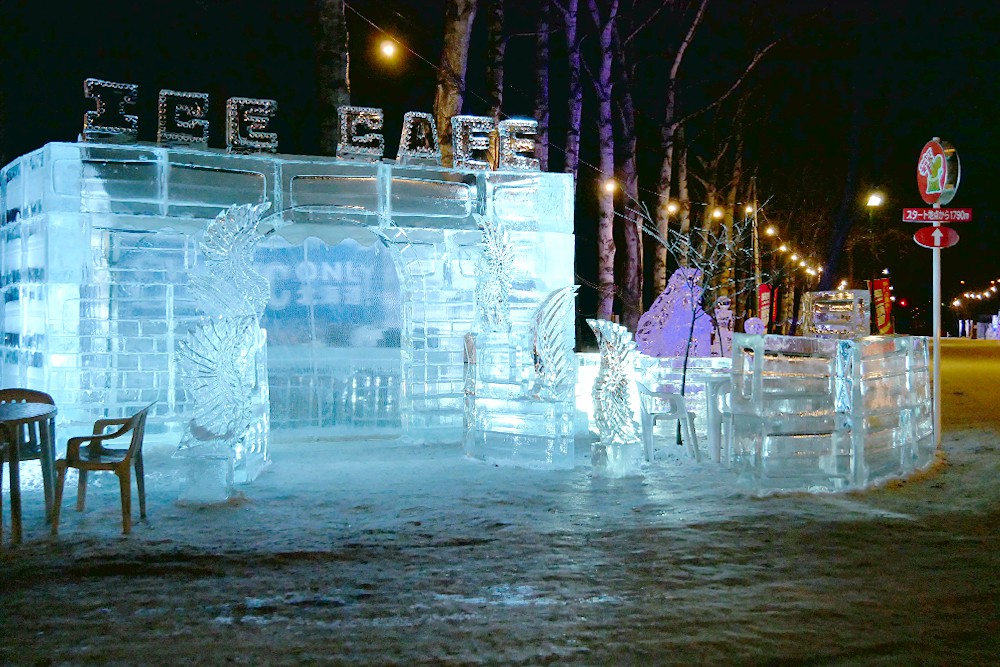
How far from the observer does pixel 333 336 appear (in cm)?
1144

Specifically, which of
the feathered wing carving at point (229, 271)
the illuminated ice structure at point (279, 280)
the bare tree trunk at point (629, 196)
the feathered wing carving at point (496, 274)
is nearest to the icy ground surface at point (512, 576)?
the illuminated ice structure at point (279, 280)

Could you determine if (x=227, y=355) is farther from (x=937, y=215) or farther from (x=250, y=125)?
(x=937, y=215)

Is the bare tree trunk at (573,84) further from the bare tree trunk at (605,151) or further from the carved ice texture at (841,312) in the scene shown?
the carved ice texture at (841,312)

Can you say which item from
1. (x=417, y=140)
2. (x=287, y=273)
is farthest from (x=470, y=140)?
(x=287, y=273)

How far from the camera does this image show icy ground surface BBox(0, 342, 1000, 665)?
4.39 meters

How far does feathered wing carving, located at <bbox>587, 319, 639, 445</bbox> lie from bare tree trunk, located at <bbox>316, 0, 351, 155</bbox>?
6.39m

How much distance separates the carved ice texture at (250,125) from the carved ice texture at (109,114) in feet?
3.20

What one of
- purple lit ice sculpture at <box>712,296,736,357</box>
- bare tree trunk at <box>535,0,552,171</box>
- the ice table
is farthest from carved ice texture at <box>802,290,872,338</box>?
bare tree trunk at <box>535,0,552,171</box>

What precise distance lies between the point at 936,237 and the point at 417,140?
629 cm

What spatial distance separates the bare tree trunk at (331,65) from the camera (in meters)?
13.8

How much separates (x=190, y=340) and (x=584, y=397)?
230 inches

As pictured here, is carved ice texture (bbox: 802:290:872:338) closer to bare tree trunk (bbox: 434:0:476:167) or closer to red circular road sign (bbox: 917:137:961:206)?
red circular road sign (bbox: 917:137:961:206)

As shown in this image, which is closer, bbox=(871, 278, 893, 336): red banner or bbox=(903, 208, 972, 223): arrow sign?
bbox=(903, 208, 972, 223): arrow sign

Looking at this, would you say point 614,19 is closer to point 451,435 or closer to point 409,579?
point 451,435
